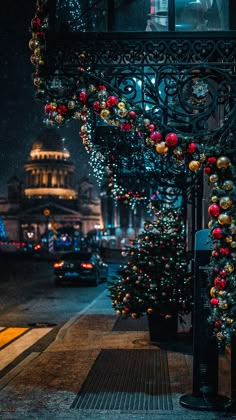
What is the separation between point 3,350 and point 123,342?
2262 mm

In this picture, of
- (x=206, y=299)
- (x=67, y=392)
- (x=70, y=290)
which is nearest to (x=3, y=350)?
(x=67, y=392)

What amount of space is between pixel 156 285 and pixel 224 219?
5.86 meters

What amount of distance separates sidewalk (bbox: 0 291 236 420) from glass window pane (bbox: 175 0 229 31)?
13.5 ft

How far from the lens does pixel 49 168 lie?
14725 centimetres

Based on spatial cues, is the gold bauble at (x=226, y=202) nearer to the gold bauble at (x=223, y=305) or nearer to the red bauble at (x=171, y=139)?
the red bauble at (x=171, y=139)

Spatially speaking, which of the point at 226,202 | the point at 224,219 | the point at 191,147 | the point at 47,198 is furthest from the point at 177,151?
the point at 47,198

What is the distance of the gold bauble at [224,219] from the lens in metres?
5.93

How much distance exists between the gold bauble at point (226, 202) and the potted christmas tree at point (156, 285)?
5.77m

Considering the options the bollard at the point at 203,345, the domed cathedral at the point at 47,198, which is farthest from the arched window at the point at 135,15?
the domed cathedral at the point at 47,198

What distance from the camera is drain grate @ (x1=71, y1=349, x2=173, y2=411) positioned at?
7.54 metres

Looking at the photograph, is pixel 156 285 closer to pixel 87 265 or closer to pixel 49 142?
pixel 87 265

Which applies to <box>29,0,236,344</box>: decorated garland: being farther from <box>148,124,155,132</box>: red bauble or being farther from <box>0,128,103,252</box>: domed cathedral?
<box>0,128,103,252</box>: domed cathedral

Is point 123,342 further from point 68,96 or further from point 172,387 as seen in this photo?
point 68,96

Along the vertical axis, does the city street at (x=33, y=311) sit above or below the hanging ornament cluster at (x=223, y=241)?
below
